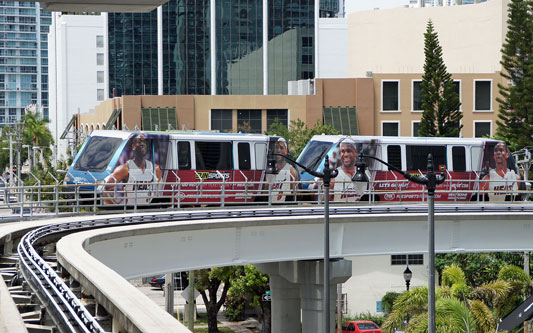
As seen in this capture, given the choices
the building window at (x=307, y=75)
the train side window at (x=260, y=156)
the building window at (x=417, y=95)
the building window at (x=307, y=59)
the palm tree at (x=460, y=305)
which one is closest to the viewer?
the palm tree at (x=460, y=305)

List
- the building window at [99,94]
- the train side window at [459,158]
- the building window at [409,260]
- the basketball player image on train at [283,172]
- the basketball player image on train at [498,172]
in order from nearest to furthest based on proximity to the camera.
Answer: the basketball player image on train at [283,172] → the train side window at [459,158] → the basketball player image on train at [498,172] → the building window at [409,260] → the building window at [99,94]

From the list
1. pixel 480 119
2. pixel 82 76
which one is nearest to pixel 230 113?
pixel 480 119

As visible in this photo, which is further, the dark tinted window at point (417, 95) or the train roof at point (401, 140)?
the dark tinted window at point (417, 95)

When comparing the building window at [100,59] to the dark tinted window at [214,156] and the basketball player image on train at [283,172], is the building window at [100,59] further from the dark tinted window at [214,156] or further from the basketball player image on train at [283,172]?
the dark tinted window at [214,156]

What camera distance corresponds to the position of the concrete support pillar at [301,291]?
31078 mm

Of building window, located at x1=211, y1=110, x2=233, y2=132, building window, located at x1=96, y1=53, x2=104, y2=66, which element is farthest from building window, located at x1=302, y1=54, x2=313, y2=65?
building window, located at x1=211, y1=110, x2=233, y2=132

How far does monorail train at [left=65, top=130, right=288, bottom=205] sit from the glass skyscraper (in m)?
72.4

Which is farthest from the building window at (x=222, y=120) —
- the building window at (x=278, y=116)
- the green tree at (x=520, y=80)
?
the green tree at (x=520, y=80)

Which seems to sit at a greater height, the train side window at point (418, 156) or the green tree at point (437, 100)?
the green tree at point (437, 100)

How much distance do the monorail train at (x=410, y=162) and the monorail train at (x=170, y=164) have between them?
7.20 ft

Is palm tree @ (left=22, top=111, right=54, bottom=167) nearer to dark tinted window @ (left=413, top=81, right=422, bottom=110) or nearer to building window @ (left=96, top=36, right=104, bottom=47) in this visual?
building window @ (left=96, top=36, right=104, bottom=47)

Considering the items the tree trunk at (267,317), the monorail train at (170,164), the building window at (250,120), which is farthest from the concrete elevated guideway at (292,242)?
the building window at (250,120)

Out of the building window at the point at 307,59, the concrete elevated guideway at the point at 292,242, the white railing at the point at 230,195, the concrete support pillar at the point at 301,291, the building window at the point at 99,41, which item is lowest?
the concrete support pillar at the point at 301,291

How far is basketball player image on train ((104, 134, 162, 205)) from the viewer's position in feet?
108
